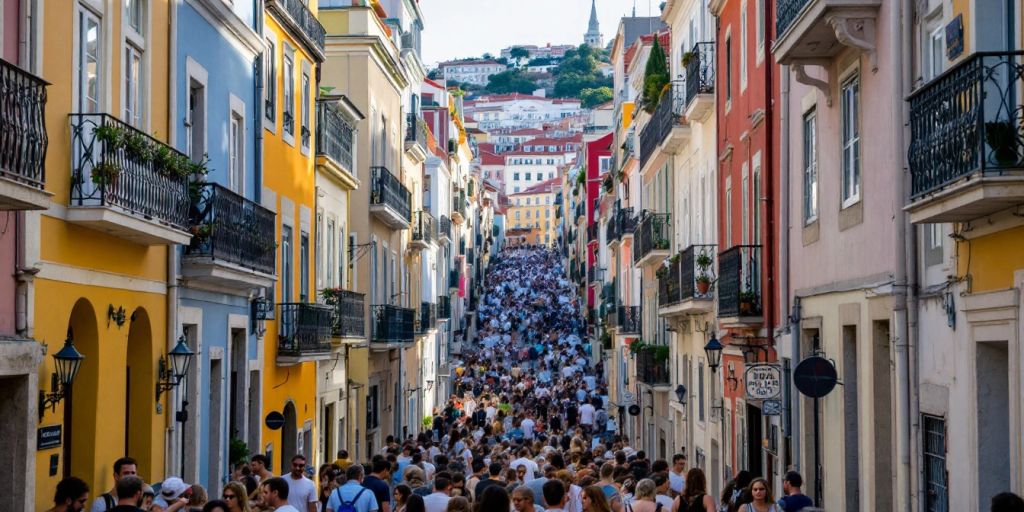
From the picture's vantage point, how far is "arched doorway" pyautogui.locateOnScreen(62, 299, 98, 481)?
1603 cm

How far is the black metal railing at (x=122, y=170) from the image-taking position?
1477cm

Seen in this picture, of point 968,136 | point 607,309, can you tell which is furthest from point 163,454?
point 607,309

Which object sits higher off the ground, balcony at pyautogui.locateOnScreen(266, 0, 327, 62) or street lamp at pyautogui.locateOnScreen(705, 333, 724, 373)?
balcony at pyautogui.locateOnScreen(266, 0, 327, 62)

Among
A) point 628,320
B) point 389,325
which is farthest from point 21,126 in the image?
point 628,320

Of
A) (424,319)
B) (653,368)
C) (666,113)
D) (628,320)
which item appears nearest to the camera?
(666,113)

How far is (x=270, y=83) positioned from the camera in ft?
83.0

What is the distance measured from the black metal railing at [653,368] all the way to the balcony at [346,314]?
8055 millimetres

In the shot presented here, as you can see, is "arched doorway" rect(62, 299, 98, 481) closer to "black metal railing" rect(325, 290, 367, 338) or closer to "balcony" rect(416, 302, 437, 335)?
"black metal railing" rect(325, 290, 367, 338)

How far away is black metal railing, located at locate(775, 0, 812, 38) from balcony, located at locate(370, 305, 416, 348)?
1951 centimetres

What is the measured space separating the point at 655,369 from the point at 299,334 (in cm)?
1367

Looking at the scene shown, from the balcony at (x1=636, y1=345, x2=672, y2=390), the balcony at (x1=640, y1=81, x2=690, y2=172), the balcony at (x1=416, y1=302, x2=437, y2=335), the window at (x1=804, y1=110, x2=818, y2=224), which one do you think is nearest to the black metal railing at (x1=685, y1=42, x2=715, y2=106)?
the balcony at (x1=640, y1=81, x2=690, y2=172)

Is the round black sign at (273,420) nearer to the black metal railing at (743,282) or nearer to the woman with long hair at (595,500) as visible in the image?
the black metal railing at (743,282)

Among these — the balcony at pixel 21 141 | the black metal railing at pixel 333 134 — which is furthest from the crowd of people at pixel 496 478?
the black metal railing at pixel 333 134

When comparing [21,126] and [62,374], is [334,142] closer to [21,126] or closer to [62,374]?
[62,374]
